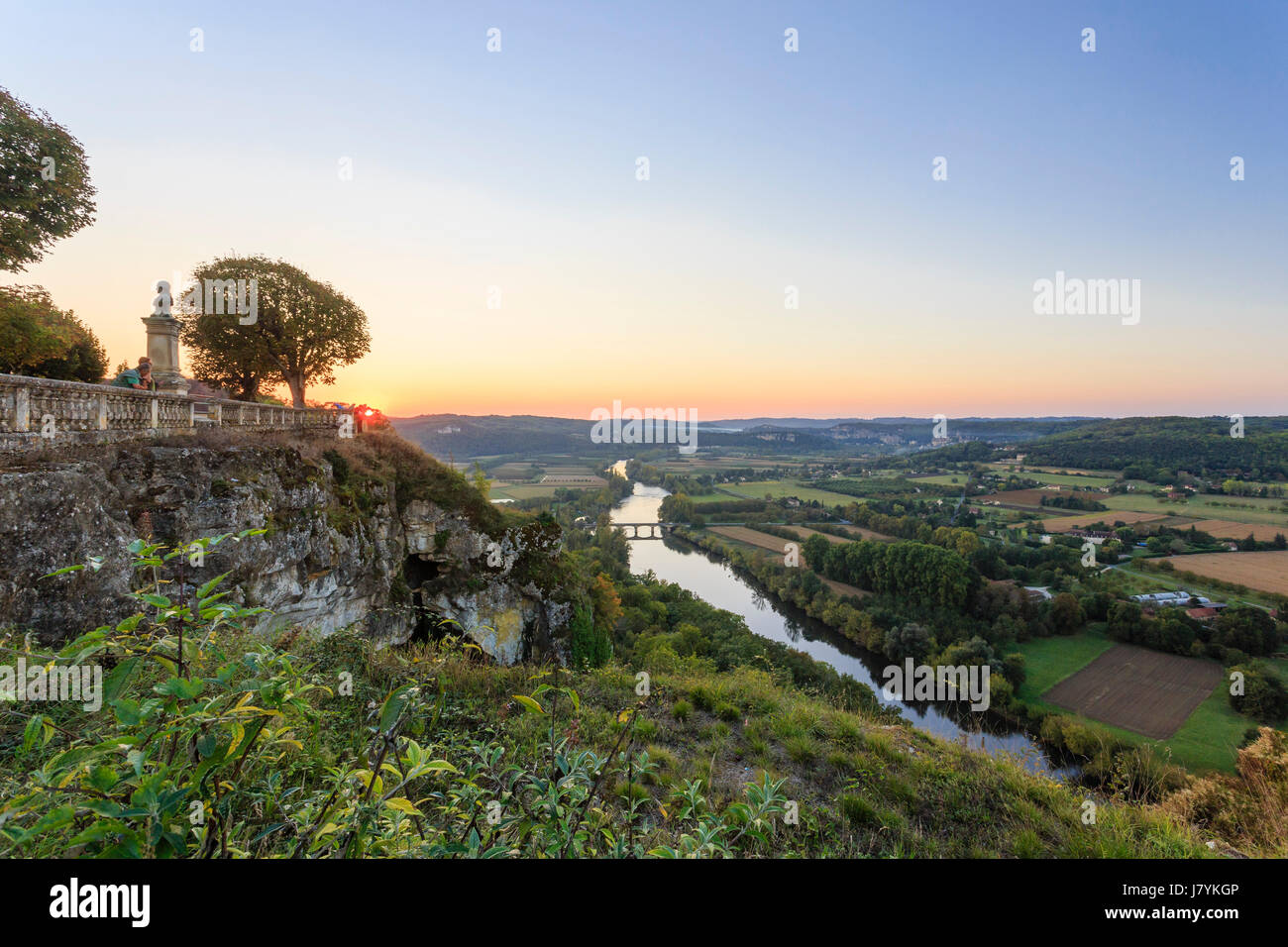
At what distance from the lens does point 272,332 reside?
61.6 feet

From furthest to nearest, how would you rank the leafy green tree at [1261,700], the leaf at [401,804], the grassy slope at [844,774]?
the leafy green tree at [1261,700], the grassy slope at [844,774], the leaf at [401,804]

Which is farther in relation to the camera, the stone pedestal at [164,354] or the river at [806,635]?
the river at [806,635]

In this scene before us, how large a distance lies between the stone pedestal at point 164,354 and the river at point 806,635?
15.8 m

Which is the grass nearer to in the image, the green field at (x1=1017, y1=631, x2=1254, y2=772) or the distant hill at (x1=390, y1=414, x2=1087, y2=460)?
the green field at (x1=1017, y1=631, x2=1254, y2=772)

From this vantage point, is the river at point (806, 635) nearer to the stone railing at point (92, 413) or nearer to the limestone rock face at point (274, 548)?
the limestone rock face at point (274, 548)

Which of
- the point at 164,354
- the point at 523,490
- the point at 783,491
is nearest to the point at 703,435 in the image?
the point at 783,491

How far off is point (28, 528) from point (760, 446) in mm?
190818

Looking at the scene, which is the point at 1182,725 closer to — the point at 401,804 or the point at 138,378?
the point at 401,804

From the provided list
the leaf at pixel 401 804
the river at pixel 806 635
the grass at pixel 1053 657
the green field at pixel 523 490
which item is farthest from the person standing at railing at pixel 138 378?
the green field at pixel 523 490

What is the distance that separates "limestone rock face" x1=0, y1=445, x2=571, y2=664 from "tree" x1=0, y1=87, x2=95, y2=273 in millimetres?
6778

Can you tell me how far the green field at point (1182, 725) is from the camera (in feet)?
70.4

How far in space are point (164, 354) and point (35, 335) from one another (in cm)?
359

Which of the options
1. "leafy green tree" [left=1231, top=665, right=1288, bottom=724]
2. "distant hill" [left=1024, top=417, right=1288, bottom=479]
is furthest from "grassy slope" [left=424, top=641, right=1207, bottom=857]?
"distant hill" [left=1024, top=417, right=1288, bottom=479]
